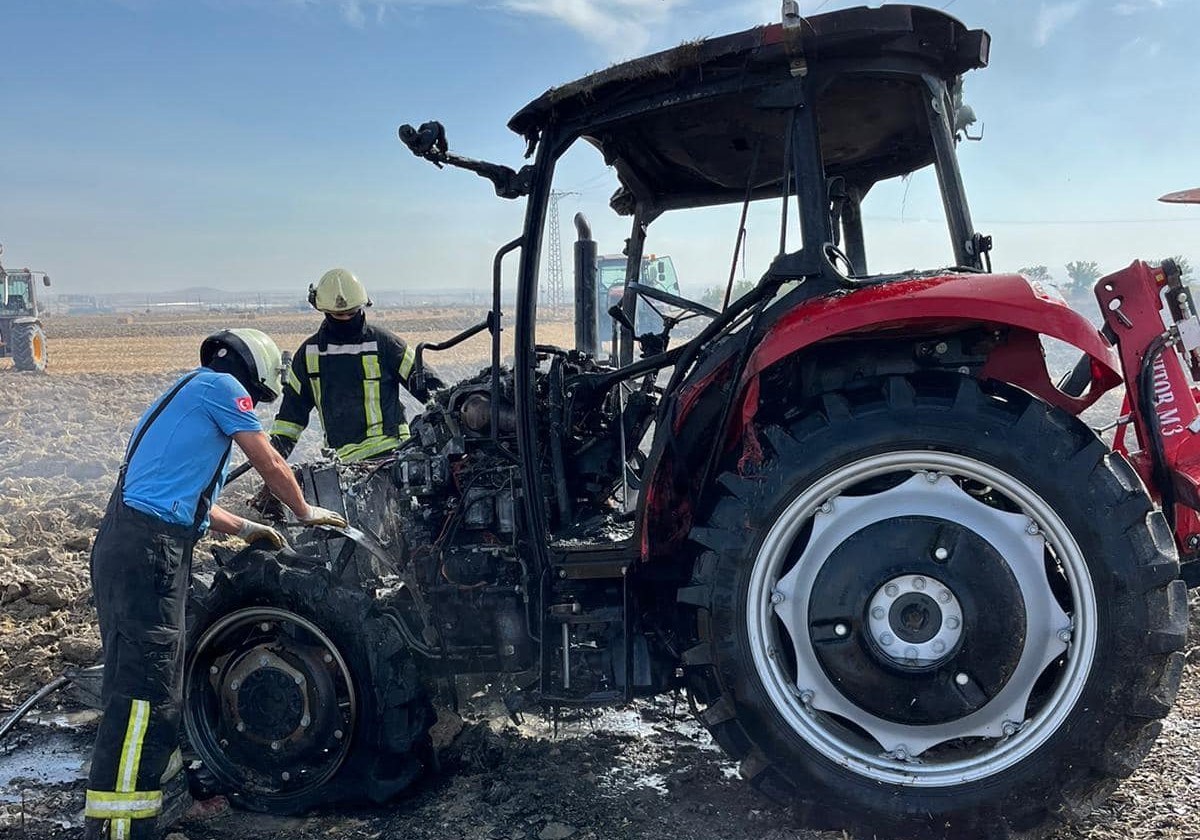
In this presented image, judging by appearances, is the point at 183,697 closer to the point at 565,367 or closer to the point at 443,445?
the point at 443,445

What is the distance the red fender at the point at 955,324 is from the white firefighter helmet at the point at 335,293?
11.1 feet

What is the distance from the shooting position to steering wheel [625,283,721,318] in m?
3.94

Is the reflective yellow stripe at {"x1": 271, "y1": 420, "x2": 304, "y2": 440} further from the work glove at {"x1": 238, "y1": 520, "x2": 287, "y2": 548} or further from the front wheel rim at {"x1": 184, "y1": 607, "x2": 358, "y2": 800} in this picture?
the front wheel rim at {"x1": 184, "y1": 607, "x2": 358, "y2": 800}

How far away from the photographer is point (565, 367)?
415cm

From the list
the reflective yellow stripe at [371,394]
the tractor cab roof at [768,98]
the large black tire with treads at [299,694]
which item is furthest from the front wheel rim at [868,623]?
the reflective yellow stripe at [371,394]

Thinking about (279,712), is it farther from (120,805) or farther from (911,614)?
(911,614)

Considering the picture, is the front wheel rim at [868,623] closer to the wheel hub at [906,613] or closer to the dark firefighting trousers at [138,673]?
the wheel hub at [906,613]

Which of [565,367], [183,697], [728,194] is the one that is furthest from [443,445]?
[728,194]

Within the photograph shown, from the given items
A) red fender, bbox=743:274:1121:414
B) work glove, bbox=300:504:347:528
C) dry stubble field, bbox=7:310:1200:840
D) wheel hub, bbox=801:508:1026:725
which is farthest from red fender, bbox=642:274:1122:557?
work glove, bbox=300:504:347:528

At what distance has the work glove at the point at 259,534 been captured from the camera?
3.93 m

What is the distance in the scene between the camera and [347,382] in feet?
20.1

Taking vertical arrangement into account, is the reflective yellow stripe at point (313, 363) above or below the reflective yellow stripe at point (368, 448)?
above

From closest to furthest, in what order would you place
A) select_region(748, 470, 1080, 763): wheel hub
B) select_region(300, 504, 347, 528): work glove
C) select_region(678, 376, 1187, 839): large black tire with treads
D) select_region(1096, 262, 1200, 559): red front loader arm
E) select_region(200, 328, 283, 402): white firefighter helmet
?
select_region(678, 376, 1187, 839): large black tire with treads, select_region(748, 470, 1080, 763): wheel hub, select_region(1096, 262, 1200, 559): red front loader arm, select_region(300, 504, 347, 528): work glove, select_region(200, 328, 283, 402): white firefighter helmet

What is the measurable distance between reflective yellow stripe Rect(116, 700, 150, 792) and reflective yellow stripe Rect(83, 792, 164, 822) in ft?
0.10
